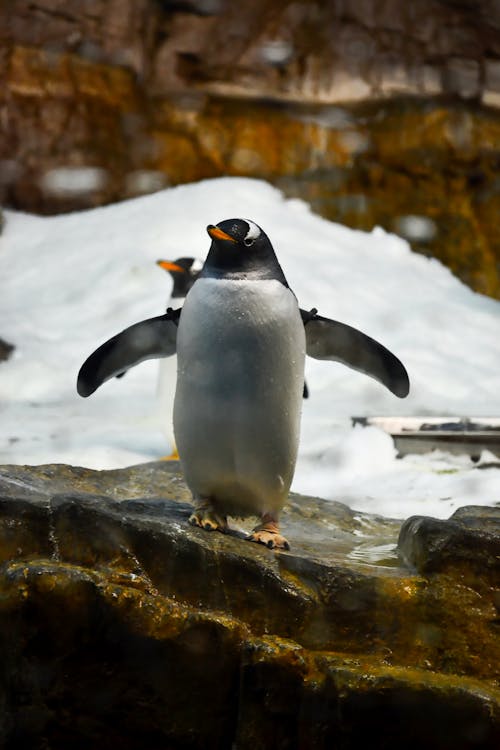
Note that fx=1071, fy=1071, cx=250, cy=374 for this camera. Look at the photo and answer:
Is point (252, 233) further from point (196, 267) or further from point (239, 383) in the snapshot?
point (196, 267)

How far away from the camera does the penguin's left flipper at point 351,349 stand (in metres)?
2.72

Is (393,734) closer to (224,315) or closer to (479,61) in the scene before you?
(224,315)

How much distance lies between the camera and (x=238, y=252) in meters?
2.34

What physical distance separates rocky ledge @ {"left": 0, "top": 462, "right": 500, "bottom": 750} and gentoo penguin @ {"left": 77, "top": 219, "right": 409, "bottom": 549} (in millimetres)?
230

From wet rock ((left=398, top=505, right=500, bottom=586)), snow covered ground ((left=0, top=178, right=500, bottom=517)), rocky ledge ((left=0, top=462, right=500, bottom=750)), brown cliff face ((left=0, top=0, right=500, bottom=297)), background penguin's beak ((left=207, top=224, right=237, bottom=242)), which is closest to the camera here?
rocky ledge ((left=0, top=462, right=500, bottom=750))

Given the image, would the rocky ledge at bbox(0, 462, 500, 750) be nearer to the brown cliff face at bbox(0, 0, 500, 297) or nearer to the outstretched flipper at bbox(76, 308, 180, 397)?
the outstretched flipper at bbox(76, 308, 180, 397)

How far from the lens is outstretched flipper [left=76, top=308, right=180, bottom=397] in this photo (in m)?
2.67

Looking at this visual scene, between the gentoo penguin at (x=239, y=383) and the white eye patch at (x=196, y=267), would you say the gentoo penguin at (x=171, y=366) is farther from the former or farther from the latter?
the gentoo penguin at (x=239, y=383)

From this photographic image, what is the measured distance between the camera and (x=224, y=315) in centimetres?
231

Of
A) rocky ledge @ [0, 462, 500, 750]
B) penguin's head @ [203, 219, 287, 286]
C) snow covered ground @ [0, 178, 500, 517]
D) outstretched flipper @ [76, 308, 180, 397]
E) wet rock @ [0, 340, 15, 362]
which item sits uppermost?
penguin's head @ [203, 219, 287, 286]

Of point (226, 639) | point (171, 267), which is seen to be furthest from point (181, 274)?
point (226, 639)

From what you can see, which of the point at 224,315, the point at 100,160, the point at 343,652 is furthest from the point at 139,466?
the point at 100,160

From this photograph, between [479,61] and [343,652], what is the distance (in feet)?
23.5

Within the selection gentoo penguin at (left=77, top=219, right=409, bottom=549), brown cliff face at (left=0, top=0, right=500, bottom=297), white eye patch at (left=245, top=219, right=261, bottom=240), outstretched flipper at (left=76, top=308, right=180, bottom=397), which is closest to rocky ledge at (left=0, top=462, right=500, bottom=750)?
gentoo penguin at (left=77, top=219, right=409, bottom=549)
